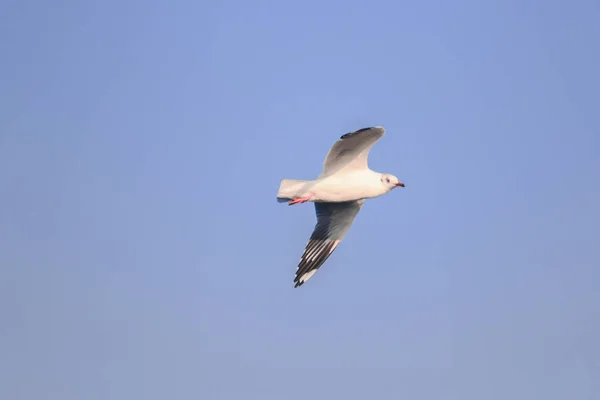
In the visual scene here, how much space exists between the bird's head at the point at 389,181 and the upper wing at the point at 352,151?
443 mm

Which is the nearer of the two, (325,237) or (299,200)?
(299,200)

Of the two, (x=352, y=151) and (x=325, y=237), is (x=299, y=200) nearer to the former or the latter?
(x=352, y=151)

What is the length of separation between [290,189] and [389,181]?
→ 6.24ft

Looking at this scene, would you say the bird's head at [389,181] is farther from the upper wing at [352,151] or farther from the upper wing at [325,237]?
the upper wing at [325,237]

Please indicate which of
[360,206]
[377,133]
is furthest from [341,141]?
[360,206]

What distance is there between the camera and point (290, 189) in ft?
64.3

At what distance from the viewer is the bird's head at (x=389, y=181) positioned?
20188mm

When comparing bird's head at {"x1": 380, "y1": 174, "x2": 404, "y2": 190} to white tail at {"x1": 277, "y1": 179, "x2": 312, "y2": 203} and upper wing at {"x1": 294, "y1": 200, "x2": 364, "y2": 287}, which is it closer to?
upper wing at {"x1": 294, "y1": 200, "x2": 364, "y2": 287}

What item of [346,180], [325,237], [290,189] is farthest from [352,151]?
[325,237]

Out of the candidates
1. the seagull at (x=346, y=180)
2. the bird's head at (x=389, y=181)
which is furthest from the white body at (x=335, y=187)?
the bird's head at (x=389, y=181)

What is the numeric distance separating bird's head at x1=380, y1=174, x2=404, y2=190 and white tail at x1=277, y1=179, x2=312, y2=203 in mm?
1420

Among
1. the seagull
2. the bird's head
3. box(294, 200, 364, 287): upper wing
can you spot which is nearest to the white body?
the seagull

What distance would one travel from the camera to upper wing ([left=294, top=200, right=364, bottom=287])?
70.1 feet

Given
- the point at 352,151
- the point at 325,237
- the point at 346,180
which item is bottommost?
the point at 325,237
